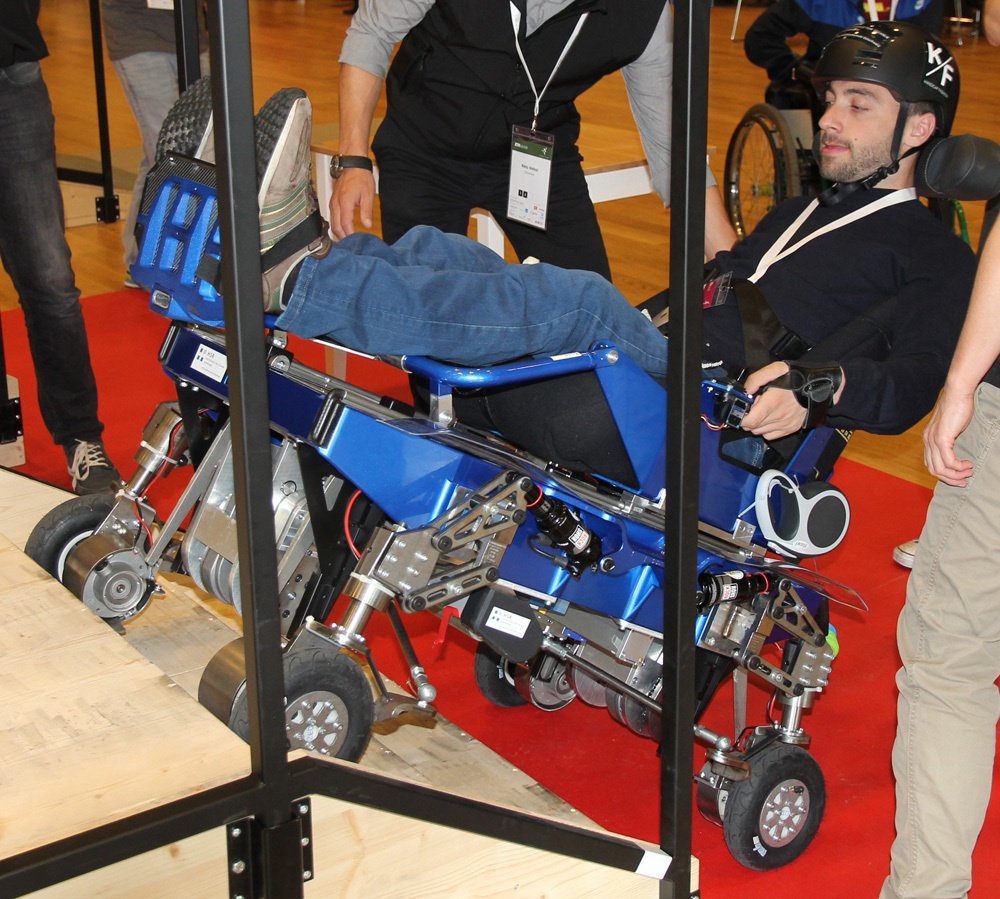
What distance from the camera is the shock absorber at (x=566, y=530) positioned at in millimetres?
1994

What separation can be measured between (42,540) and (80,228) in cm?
410

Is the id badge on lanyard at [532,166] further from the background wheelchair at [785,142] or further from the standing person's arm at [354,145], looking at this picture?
the background wheelchair at [785,142]

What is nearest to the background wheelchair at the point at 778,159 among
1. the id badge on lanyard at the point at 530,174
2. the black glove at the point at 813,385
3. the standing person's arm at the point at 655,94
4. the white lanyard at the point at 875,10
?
the white lanyard at the point at 875,10

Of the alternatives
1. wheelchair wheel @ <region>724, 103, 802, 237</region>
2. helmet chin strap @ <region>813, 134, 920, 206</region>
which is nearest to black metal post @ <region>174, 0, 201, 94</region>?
helmet chin strap @ <region>813, 134, 920, 206</region>

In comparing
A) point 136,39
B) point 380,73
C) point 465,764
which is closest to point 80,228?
point 136,39

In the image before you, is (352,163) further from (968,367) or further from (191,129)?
(968,367)

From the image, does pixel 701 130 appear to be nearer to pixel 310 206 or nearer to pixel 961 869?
pixel 310 206

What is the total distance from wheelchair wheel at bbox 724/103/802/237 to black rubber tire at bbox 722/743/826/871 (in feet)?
10.5

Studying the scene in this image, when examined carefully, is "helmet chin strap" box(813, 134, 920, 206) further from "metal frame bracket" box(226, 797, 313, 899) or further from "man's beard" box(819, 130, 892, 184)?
"metal frame bracket" box(226, 797, 313, 899)

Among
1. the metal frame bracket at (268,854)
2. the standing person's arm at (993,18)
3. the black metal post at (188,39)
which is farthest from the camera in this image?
the black metal post at (188,39)

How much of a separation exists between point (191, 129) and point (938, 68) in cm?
148

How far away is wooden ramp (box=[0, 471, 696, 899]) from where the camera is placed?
4.30 feet

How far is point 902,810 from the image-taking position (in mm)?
1924

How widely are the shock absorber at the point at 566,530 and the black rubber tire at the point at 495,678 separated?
56 centimetres
